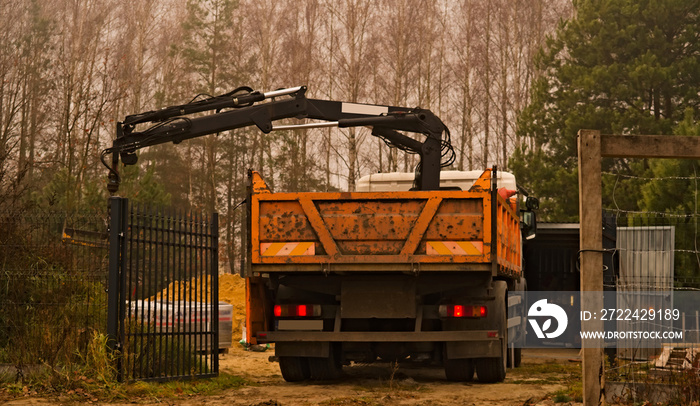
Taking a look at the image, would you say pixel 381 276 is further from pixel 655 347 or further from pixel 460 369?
pixel 655 347

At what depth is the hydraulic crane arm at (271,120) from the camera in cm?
1222

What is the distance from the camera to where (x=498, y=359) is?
1081 cm

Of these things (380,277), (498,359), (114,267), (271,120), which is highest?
(271,120)

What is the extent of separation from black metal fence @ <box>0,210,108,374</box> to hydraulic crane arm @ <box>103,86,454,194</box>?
4.08 feet

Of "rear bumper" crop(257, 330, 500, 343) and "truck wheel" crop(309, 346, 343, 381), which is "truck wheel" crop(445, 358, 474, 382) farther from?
"truck wheel" crop(309, 346, 343, 381)

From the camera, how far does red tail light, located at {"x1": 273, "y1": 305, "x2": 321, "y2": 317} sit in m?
10.7

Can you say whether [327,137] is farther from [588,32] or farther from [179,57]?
[588,32]

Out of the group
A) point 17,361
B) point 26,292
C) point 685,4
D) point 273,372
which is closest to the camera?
point 17,361

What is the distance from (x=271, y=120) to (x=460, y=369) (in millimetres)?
4458

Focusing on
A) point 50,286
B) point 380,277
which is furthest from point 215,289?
point 380,277

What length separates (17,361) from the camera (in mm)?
10203

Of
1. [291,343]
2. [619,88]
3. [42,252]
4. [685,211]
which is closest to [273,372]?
[291,343]

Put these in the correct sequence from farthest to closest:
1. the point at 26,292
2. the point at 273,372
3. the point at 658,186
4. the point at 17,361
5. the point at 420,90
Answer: the point at 420,90 → the point at 658,186 → the point at 273,372 → the point at 26,292 → the point at 17,361

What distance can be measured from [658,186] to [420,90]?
21941 mm
